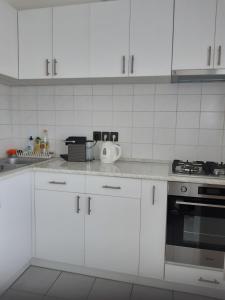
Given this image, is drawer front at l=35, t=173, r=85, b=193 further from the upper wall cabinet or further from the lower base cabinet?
the upper wall cabinet

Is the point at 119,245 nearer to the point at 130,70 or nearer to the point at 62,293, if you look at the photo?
the point at 62,293

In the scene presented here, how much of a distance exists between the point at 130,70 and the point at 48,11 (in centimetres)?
86

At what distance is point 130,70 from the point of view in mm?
1867

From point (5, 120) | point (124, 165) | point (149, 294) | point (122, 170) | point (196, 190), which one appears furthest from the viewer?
point (5, 120)

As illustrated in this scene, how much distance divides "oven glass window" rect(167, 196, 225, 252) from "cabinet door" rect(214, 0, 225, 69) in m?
0.99

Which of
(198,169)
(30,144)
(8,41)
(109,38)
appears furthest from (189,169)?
(8,41)

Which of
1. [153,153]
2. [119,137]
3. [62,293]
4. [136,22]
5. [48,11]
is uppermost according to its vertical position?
[48,11]

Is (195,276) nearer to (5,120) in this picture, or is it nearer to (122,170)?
(122,170)

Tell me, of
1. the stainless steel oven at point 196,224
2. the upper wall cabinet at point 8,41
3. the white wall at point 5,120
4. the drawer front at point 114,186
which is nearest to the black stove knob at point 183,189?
the stainless steel oven at point 196,224

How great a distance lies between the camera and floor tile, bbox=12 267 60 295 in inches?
69.2

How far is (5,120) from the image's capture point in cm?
240

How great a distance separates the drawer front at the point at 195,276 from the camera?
1.69m

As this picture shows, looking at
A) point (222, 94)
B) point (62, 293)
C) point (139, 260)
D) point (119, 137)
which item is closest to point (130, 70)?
point (119, 137)

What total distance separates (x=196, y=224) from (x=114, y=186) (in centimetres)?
64
